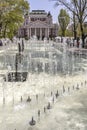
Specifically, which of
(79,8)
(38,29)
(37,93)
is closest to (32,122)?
(37,93)

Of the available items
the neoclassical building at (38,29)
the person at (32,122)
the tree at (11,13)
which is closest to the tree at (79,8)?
the tree at (11,13)

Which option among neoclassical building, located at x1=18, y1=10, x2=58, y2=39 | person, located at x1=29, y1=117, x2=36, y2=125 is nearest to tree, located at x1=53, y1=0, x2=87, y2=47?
person, located at x1=29, y1=117, x2=36, y2=125

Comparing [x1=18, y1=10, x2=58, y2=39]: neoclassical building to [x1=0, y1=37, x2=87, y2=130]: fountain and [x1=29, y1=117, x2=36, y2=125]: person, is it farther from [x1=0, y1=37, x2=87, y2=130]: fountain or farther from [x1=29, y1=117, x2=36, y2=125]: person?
[x1=29, y1=117, x2=36, y2=125]: person

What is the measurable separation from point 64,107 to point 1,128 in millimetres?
2479

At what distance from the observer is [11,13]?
40719mm

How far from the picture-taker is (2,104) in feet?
29.9

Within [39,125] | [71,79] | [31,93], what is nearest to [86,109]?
[39,125]

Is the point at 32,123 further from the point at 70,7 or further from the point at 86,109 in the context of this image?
the point at 70,7

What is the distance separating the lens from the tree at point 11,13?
39.9 m

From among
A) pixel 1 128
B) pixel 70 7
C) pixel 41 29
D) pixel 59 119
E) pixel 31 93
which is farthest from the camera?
pixel 41 29

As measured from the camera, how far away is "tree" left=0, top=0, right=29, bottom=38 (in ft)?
131

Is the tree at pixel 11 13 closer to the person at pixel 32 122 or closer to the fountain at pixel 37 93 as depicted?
the fountain at pixel 37 93

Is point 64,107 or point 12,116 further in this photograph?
point 64,107

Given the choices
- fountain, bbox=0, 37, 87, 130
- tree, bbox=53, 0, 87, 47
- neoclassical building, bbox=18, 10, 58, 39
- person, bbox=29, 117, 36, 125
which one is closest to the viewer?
person, bbox=29, 117, 36, 125
